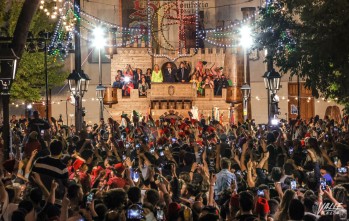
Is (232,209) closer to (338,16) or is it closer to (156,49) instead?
(338,16)

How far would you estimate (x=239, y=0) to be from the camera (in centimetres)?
5594

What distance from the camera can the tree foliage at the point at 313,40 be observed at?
55.9 feet

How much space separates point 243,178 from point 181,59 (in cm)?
3885

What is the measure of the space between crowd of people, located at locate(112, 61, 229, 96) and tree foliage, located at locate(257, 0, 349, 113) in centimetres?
3019

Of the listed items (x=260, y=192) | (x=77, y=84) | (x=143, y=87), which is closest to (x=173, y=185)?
(x=260, y=192)

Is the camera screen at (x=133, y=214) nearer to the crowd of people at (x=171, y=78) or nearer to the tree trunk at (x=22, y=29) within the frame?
the tree trunk at (x=22, y=29)

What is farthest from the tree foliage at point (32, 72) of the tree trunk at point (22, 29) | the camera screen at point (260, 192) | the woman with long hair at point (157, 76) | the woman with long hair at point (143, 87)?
the camera screen at point (260, 192)

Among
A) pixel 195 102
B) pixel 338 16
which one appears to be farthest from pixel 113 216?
pixel 195 102

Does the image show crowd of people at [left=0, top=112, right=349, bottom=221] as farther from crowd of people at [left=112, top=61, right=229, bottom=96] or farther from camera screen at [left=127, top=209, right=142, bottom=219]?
crowd of people at [left=112, top=61, right=229, bottom=96]

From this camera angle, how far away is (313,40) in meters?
17.5

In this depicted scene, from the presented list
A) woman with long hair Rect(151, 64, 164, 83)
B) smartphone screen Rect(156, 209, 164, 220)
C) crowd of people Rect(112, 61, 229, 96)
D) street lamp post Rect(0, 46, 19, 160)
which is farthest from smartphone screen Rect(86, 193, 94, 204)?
woman with long hair Rect(151, 64, 164, 83)

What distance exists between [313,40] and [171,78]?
3425cm

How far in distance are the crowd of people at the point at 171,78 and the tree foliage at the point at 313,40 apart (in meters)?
30.2

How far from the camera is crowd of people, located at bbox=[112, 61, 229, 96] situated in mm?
50688
